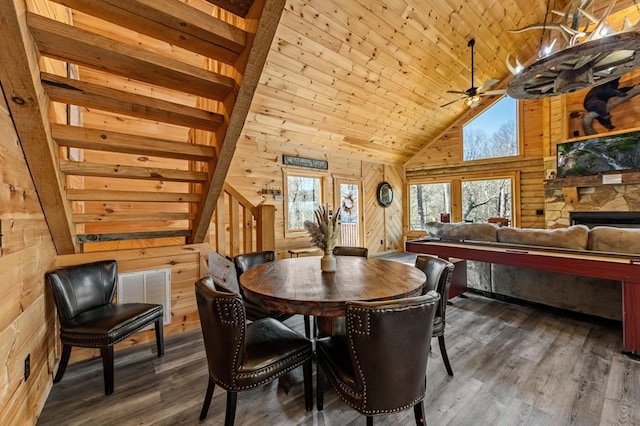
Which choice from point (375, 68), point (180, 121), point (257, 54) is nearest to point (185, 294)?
point (180, 121)

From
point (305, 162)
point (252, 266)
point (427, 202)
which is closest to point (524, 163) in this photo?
point (427, 202)

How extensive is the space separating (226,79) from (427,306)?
1.80 metres

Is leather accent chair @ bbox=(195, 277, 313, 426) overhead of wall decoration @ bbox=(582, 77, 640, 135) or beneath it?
beneath

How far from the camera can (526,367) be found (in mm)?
2148

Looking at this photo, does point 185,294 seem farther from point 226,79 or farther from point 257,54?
point 257,54

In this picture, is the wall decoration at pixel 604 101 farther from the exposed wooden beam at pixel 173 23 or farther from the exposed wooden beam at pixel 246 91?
the exposed wooden beam at pixel 173 23

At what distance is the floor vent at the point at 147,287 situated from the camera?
2565 millimetres

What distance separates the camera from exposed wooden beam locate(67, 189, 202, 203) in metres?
2.12

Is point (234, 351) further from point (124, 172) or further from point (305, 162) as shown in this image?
point (305, 162)

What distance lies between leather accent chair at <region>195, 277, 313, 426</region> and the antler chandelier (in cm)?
279

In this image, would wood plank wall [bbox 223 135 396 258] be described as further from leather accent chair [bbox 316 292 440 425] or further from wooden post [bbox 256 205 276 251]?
leather accent chair [bbox 316 292 440 425]

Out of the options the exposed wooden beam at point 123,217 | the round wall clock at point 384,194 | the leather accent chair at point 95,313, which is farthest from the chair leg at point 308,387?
the round wall clock at point 384,194

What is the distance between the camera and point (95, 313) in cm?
213

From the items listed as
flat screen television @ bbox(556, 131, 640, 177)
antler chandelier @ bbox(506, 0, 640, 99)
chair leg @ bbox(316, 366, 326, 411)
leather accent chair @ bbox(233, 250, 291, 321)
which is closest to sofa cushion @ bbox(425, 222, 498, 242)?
antler chandelier @ bbox(506, 0, 640, 99)
